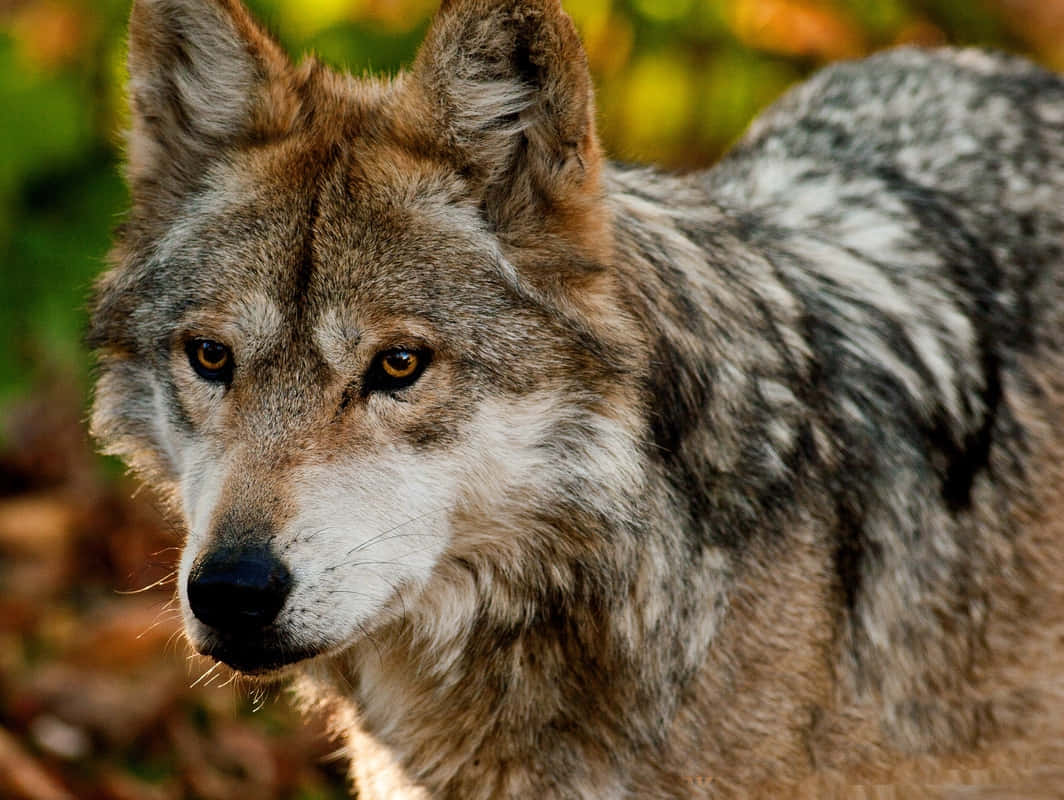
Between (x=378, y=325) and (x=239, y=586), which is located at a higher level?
(x=378, y=325)

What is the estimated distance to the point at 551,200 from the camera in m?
3.18

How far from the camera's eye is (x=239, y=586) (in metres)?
2.80

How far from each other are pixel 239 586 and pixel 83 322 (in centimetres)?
186

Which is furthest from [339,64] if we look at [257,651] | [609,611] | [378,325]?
[257,651]

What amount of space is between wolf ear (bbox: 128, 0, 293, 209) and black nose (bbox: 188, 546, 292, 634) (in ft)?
3.68

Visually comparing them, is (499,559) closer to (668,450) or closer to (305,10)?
(668,450)

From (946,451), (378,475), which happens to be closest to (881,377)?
(946,451)

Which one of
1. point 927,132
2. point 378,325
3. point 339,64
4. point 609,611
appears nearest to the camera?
point 378,325

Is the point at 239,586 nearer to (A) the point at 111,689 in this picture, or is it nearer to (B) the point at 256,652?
(B) the point at 256,652

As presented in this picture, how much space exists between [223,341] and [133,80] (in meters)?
0.84

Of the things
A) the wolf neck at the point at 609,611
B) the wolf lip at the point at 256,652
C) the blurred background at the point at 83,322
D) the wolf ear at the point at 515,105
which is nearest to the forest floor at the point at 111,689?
the blurred background at the point at 83,322

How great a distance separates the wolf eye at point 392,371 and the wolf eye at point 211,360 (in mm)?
355

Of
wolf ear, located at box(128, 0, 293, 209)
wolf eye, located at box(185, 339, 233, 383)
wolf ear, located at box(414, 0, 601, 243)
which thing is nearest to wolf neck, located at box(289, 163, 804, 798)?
wolf ear, located at box(414, 0, 601, 243)

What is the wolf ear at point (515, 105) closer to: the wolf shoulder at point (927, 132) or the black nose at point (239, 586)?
the black nose at point (239, 586)
